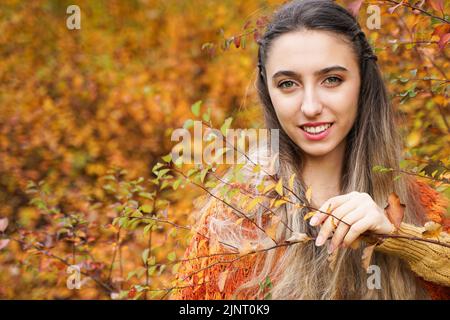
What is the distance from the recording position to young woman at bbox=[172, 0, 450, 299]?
6.15 ft

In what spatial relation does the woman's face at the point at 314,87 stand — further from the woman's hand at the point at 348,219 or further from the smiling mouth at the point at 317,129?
the woman's hand at the point at 348,219

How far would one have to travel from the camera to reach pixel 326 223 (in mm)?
1436

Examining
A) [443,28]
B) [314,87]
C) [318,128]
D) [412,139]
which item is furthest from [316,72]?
[412,139]

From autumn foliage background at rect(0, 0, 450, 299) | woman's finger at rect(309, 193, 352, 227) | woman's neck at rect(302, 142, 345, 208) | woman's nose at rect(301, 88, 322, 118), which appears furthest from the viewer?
autumn foliage background at rect(0, 0, 450, 299)

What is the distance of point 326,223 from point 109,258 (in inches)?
75.5

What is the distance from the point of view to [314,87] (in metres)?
1.86

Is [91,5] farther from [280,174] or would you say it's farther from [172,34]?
[280,174]

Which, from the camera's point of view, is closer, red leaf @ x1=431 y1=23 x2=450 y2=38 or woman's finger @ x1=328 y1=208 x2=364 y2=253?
woman's finger @ x1=328 y1=208 x2=364 y2=253

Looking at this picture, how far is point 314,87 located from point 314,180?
37 centimetres

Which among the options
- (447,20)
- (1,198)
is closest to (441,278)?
(447,20)

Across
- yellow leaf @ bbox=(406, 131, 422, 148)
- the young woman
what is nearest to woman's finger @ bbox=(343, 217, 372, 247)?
the young woman

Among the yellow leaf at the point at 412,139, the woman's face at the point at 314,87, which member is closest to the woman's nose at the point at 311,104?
the woman's face at the point at 314,87

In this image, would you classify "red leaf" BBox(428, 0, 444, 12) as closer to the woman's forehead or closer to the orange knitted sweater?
the woman's forehead

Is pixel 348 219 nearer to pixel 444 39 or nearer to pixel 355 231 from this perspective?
pixel 355 231
